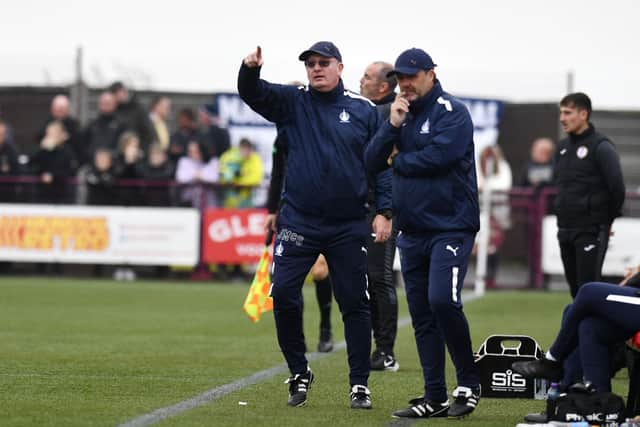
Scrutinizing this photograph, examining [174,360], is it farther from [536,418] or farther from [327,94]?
[536,418]

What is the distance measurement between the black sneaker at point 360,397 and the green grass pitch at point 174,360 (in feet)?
Result: 0.24

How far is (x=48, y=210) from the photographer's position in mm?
23188

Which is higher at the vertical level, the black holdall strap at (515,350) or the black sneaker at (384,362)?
the black holdall strap at (515,350)

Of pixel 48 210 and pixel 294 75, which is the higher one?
pixel 294 75

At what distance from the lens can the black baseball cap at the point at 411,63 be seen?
27.9 ft

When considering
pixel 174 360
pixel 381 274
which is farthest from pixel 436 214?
pixel 174 360

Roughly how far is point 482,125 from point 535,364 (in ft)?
65.1

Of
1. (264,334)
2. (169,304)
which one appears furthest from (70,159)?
(264,334)

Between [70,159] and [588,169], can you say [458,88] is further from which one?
[588,169]

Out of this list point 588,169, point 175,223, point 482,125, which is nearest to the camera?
point 588,169

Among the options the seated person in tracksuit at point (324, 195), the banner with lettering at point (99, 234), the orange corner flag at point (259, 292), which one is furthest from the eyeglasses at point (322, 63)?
the banner with lettering at point (99, 234)

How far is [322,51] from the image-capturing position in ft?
29.2

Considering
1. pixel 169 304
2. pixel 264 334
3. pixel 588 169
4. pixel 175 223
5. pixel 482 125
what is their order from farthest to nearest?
pixel 482 125
pixel 175 223
pixel 169 304
pixel 264 334
pixel 588 169

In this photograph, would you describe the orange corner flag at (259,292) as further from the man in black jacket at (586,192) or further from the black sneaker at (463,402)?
the black sneaker at (463,402)
